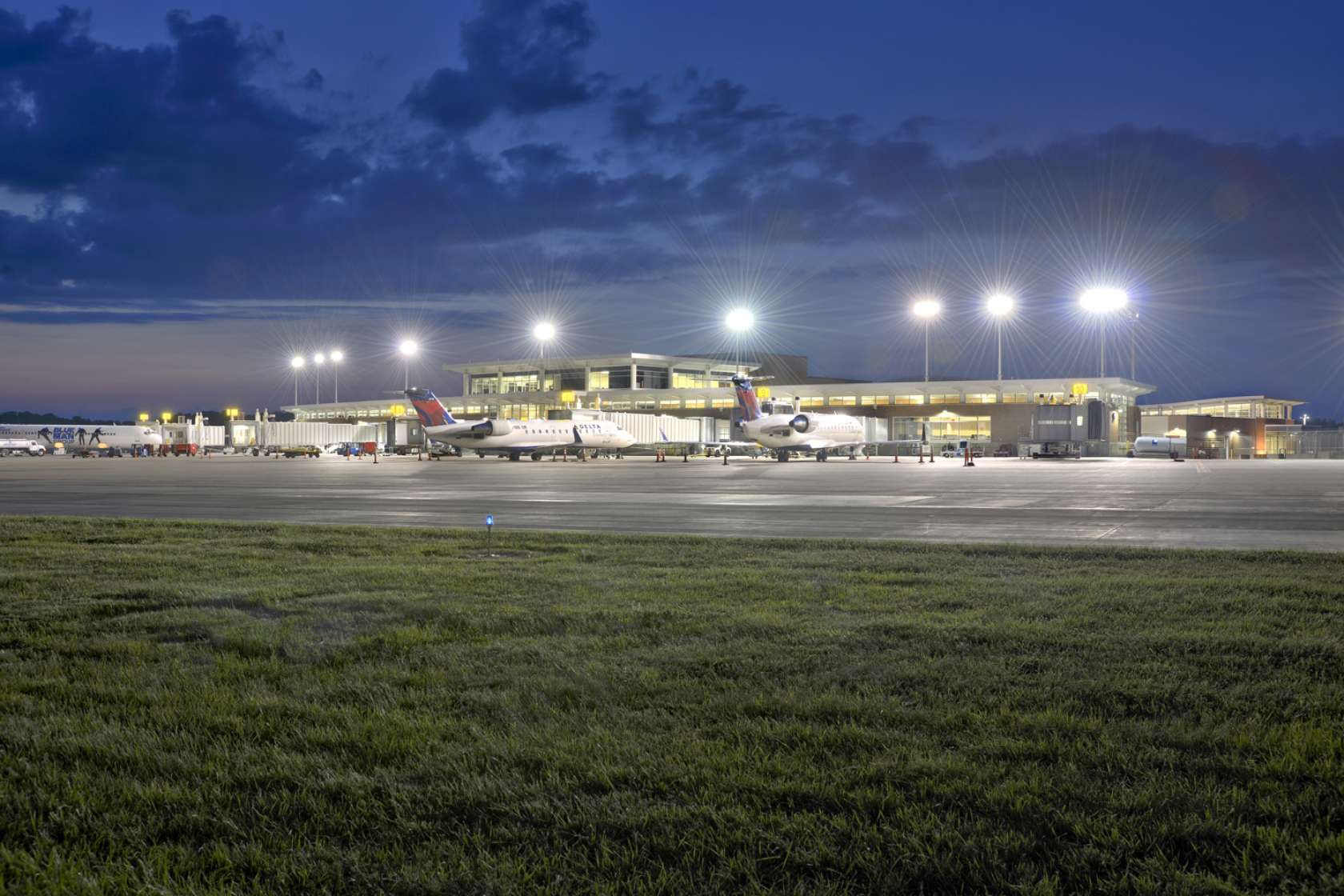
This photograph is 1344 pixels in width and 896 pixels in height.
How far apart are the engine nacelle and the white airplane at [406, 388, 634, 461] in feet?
51.9

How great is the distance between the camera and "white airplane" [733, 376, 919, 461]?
6088cm

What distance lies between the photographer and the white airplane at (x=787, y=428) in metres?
60.9

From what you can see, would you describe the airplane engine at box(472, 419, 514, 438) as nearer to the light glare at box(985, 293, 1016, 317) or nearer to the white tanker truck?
the light glare at box(985, 293, 1016, 317)

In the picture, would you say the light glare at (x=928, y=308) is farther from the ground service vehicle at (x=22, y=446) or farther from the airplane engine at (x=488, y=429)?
the ground service vehicle at (x=22, y=446)

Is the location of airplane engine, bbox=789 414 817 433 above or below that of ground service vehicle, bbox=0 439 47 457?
above

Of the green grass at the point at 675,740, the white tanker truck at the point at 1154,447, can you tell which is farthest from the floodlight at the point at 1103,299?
the green grass at the point at 675,740

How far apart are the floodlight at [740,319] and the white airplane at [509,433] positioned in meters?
23.9

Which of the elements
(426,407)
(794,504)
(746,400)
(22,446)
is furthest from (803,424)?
(22,446)

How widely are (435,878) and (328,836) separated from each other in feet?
2.15

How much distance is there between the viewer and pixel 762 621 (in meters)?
7.91

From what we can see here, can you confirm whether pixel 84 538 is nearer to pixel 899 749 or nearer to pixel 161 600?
pixel 161 600

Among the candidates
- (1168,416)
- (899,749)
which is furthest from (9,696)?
(1168,416)

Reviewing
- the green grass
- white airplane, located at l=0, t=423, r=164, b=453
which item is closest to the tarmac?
the green grass

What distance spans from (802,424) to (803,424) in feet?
0.17
